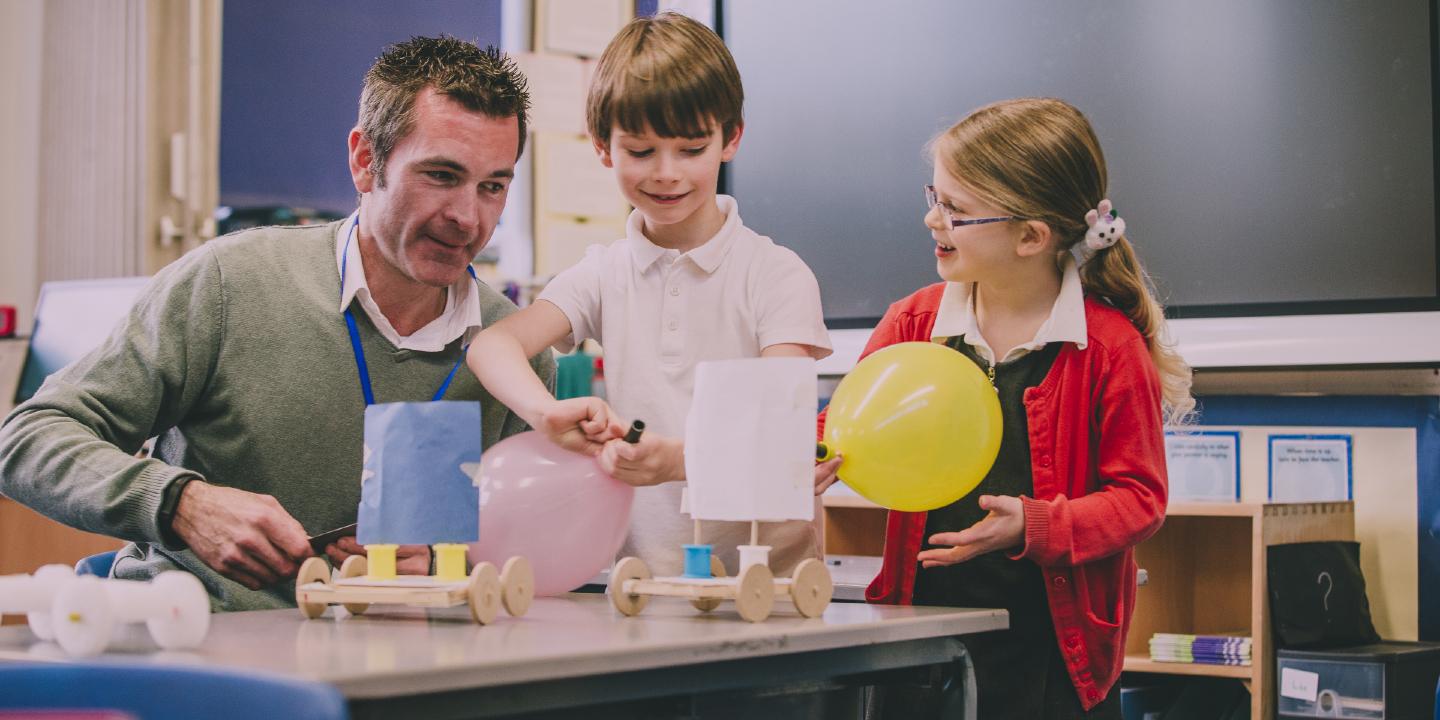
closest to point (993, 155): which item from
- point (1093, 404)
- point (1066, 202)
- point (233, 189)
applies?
point (1066, 202)

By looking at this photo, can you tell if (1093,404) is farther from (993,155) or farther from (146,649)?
(146,649)

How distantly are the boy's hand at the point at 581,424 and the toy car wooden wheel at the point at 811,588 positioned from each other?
0.27m

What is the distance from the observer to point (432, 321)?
5.73 ft

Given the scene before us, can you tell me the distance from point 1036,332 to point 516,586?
2.52ft

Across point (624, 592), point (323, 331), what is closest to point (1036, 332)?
point (624, 592)

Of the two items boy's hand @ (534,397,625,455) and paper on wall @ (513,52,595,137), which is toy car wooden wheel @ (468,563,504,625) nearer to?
boy's hand @ (534,397,625,455)

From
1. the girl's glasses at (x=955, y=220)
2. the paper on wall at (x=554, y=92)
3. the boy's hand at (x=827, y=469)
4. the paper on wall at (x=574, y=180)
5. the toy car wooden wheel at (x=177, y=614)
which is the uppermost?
the paper on wall at (x=554, y=92)

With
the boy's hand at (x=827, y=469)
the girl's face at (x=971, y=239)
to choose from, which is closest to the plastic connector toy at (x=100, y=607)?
the boy's hand at (x=827, y=469)

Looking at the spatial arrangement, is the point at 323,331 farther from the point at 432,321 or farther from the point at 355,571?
the point at 355,571

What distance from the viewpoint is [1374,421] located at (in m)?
2.41

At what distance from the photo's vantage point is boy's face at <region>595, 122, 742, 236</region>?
1438 millimetres

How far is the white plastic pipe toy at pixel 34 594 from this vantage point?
0.92 m

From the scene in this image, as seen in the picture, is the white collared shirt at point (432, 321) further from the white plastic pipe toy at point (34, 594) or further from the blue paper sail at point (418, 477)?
the white plastic pipe toy at point (34, 594)

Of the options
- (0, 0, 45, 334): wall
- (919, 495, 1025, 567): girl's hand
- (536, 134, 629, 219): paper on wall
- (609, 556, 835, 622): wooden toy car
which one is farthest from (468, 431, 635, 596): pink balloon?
(0, 0, 45, 334): wall
